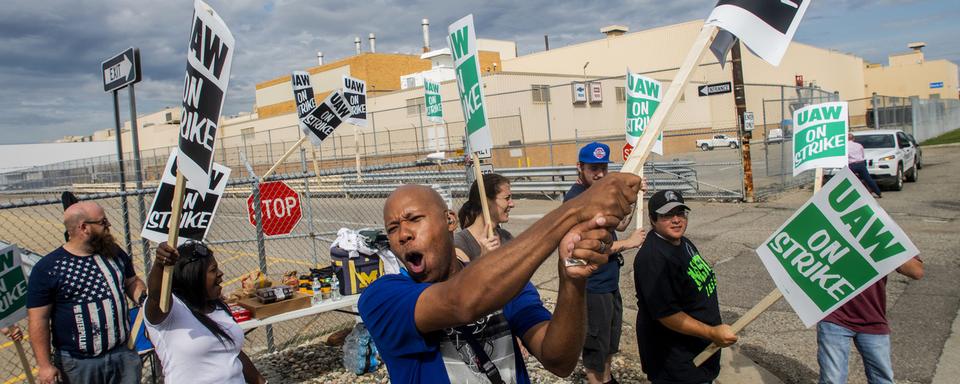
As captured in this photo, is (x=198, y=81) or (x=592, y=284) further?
(x=592, y=284)

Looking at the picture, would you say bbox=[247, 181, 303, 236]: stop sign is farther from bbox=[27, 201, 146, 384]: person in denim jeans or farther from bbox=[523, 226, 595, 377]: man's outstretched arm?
bbox=[523, 226, 595, 377]: man's outstretched arm

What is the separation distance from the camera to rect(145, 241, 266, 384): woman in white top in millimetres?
3221

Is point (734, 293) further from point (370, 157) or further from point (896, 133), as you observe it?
point (370, 157)

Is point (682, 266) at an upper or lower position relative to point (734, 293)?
upper

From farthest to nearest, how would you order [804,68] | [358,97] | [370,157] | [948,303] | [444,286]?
1. [804,68]
2. [370,157]
3. [358,97]
4. [948,303]
5. [444,286]

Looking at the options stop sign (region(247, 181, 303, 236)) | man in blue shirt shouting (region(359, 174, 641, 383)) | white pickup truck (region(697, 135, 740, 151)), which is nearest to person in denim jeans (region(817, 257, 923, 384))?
man in blue shirt shouting (region(359, 174, 641, 383))

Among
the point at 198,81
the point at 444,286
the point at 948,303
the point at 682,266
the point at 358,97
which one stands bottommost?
the point at 948,303

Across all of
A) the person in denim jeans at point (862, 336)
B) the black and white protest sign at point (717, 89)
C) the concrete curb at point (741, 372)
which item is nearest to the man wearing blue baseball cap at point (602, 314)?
the concrete curb at point (741, 372)

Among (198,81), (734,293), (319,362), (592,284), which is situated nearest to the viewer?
(198,81)

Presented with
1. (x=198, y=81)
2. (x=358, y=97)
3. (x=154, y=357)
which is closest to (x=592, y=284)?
(x=198, y=81)

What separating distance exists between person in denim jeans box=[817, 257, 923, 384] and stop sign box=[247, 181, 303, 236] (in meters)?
5.65

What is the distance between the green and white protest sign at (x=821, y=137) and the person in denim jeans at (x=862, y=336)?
1538 millimetres

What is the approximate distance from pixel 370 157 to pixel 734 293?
24.5 meters

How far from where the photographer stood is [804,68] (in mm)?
50656
